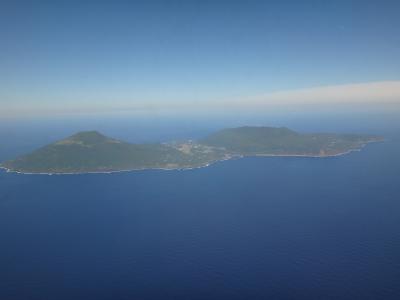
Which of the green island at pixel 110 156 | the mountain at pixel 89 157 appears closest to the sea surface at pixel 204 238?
the mountain at pixel 89 157

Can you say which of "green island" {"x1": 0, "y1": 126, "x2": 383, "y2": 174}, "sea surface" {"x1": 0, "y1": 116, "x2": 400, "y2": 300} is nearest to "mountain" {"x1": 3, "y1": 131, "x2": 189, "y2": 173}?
"green island" {"x1": 0, "y1": 126, "x2": 383, "y2": 174}

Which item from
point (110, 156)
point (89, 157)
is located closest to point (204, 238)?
point (110, 156)

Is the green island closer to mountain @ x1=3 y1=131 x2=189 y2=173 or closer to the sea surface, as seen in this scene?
mountain @ x1=3 y1=131 x2=189 y2=173

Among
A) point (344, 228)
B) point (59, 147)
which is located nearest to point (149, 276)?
point (344, 228)

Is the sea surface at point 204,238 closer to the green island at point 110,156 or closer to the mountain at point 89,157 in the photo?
the mountain at point 89,157

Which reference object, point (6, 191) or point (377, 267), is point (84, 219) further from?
point (377, 267)

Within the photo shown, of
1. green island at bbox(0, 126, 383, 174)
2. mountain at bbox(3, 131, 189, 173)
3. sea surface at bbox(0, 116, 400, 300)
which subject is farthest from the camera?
green island at bbox(0, 126, 383, 174)

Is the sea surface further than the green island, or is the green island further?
the green island

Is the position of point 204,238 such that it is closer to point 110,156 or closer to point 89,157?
point 110,156
